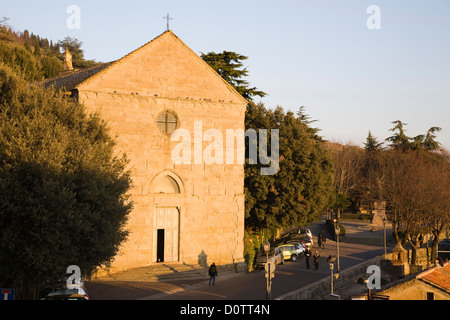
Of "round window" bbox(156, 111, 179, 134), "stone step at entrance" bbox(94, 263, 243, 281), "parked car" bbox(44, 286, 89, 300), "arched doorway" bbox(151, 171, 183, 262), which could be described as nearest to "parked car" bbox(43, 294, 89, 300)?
"parked car" bbox(44, 286, 89, 300)

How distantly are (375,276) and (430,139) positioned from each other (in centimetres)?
4097

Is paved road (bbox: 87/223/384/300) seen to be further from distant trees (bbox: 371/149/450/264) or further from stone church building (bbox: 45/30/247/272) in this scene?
distant trees (bbox: 371/149/450/264)

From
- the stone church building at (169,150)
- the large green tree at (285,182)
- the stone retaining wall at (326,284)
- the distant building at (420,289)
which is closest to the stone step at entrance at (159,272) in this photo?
the stone church building at (169,150)

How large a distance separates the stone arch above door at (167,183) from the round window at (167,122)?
8.42 feet

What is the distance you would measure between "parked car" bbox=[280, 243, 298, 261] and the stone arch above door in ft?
34.7

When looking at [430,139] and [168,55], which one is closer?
[168,55]

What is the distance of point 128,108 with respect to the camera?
2481cm

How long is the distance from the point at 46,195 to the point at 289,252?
21.3 meters

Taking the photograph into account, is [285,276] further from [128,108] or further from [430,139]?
[430,139]

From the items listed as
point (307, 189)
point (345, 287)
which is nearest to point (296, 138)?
point (307, 189)

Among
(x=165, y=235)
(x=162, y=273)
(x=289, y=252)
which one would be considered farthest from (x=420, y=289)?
(x=165, y=235)

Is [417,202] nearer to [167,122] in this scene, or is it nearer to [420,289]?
[420,289]

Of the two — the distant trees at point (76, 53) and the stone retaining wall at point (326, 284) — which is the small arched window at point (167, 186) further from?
the distant trees at point (76, 53)

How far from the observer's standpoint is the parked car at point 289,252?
3225 centimetres
